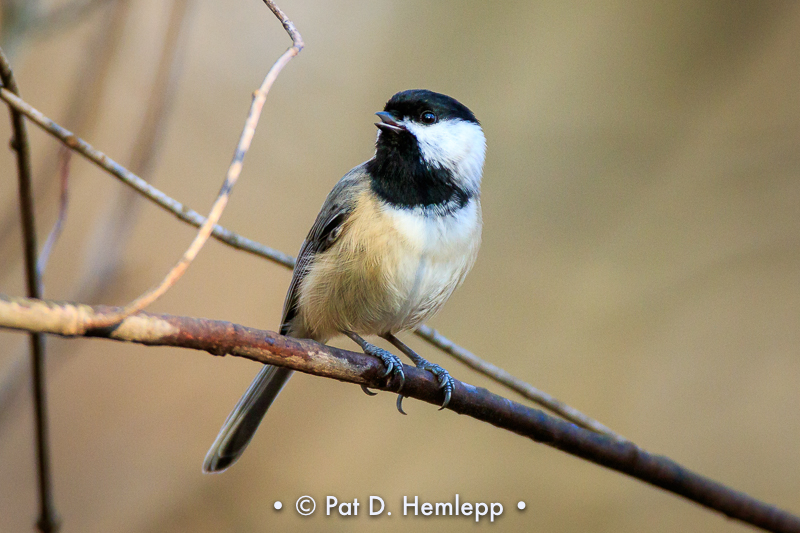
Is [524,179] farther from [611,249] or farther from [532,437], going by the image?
[532,437]

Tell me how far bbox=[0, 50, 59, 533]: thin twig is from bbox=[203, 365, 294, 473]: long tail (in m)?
0.57

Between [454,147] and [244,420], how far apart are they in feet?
4.03

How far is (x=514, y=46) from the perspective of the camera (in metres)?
4.04

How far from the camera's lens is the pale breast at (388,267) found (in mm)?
1988

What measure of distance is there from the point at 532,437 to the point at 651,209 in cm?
274

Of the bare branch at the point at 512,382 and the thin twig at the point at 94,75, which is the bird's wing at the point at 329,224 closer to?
the bare branch at the point at 512,382

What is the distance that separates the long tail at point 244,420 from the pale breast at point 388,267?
26 centimetres

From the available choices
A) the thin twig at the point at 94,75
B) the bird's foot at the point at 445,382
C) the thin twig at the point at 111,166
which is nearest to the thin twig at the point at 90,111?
the thin twig at the point at 94,75

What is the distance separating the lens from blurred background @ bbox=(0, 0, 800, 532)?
3.26 metres

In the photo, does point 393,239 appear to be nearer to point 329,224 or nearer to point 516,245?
point 329,224

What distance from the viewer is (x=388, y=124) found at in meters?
2.12

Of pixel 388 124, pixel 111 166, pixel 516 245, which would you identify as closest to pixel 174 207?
pixel 111 166

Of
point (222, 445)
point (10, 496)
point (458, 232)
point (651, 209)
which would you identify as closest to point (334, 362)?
point (458, 232)

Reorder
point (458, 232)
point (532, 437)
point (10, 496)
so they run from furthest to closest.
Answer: point (10, 496) < point (458, 232) < point (532, 437)
